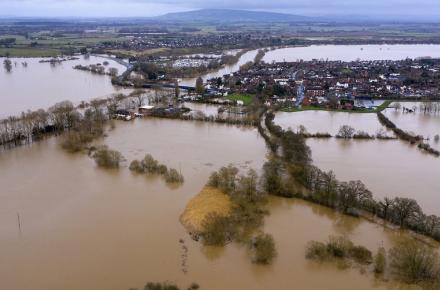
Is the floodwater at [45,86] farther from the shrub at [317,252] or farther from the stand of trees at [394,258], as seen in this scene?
the stand of trees at [394,258]

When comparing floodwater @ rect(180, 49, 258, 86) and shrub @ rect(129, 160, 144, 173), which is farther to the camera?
floodwater @ rect(180, 49, 258, 86)

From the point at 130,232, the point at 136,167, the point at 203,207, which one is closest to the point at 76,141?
the point at 136,167

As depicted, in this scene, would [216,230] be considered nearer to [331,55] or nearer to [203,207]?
[203,207]

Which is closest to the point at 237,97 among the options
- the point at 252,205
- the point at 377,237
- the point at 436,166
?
the point at 436,166

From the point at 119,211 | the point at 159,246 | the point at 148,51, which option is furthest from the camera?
the point at 148,51

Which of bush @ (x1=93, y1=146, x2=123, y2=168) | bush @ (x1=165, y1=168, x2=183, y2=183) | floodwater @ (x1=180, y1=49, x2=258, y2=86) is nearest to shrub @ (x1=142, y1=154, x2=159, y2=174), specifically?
bush @ (x1=165, y1=168, x2=183, y2=183)

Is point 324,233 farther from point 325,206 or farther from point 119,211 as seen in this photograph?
point 119,211

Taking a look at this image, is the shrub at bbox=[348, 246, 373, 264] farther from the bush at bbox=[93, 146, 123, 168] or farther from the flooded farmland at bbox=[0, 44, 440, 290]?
the bush at bbox=[93, 146, 123, 168]
